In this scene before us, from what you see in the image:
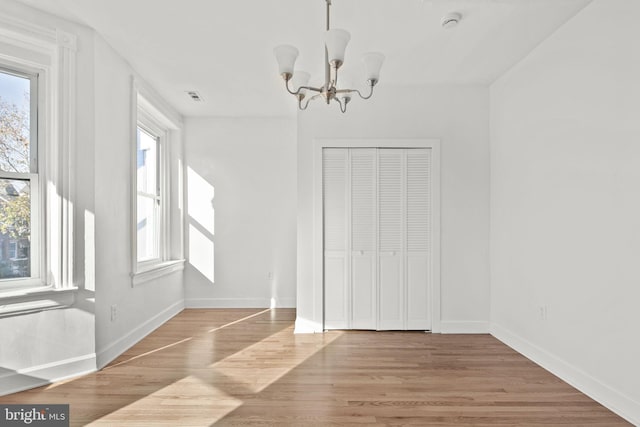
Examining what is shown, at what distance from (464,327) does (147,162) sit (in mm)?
4124

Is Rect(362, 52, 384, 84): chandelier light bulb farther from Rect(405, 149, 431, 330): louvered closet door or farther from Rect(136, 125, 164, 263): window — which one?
Rect(136, 125, 164, 263): window

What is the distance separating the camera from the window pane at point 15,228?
2.53 metres

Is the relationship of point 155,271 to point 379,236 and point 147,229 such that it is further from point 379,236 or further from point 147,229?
point 379,236

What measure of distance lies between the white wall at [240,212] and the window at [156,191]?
0.22 metres

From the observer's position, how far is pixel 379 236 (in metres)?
3.88

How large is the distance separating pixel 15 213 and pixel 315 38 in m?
2.56

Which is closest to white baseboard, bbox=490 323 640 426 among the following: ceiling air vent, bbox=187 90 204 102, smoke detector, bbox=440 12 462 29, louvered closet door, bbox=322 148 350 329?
louvered closet door, bbox=322 148 350 329

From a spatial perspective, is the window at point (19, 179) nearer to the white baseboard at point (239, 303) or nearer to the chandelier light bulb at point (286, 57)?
the chandelier light bulb at point (286, 57)

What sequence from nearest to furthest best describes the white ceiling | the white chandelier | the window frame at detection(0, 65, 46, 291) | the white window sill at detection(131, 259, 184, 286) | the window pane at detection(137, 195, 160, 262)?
1. the white chandelier
2. the white ceiling
3. the window frame at detection(0, 65, 46, 291)
4. the white window sill at detection(131, 259, 184, 286)
5. the window pane at detection(137, 195, 160, 262)

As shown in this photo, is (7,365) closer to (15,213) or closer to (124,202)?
(15,213)

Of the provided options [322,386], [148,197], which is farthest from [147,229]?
[322,386]

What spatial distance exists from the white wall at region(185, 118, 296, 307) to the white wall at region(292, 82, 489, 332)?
43.1 inches

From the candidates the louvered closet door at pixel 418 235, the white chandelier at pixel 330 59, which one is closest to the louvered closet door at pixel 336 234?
the louvered closet door at pixel 418 235

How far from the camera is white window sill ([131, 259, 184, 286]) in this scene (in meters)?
3.53
